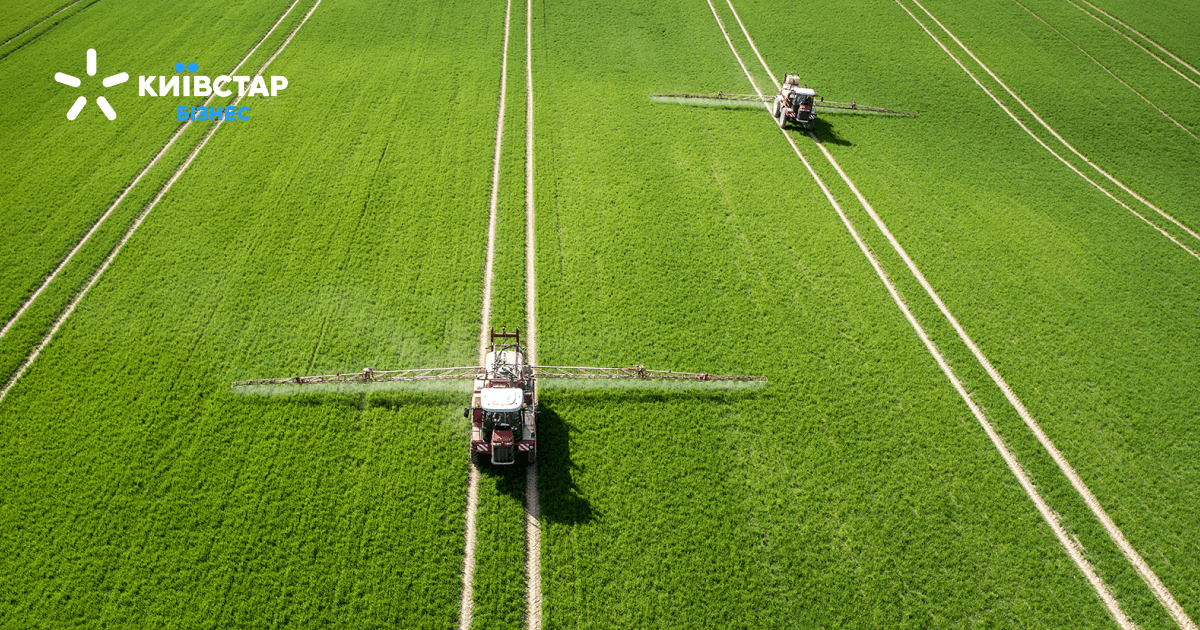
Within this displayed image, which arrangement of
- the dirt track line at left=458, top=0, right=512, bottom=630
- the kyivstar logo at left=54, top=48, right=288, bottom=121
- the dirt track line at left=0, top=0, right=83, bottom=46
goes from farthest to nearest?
the dirt track line at left=0, top=0, right=83, bottom=46
the kyivstar logo at left=54, top=48, right=288, bottom=121
the dirt track line at left=458, top=0, right=512, bottom=630

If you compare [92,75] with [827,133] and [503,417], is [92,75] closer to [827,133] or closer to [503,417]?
[503,417]

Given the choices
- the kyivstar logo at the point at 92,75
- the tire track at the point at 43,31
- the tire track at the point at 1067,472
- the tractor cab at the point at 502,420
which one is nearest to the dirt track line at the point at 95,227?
the kyivstar logo at the point at 92,75

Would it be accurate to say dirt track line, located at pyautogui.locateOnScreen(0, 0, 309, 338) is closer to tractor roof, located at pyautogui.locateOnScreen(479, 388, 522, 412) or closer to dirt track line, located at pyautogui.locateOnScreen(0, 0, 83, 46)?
dirt track line, located at pyautogui.locateOnScreen(0, 0, 83, 46)

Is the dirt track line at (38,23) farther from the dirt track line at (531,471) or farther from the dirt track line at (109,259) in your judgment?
the dirt track line at (531,471)

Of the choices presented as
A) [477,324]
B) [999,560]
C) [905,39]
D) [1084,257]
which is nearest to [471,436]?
[477,324]

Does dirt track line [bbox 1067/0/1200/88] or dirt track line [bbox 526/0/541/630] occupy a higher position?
dirt track line [bbox 1067/0/1200/88]

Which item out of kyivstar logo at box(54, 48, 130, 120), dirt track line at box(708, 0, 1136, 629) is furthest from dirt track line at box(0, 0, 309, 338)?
dirt track line at box(708, 0, 1136, 629)

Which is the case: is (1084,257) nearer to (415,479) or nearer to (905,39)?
(905,39)
